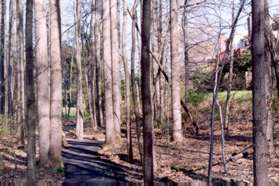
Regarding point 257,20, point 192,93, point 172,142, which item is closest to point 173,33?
point 172,142

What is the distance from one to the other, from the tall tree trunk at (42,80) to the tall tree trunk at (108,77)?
169 inches

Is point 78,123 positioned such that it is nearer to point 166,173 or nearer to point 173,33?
point 173,33

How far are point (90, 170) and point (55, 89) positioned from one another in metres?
3.03

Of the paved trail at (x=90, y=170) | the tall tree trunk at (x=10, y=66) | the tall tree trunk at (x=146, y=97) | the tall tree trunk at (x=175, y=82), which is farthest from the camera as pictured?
Result: the tall tree trunk at (x=10, y=66)

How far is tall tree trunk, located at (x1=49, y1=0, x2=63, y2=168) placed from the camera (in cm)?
1731

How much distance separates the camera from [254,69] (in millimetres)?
10766

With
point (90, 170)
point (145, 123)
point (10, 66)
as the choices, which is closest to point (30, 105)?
point (145, 123)

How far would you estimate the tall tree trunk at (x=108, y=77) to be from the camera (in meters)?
21.7

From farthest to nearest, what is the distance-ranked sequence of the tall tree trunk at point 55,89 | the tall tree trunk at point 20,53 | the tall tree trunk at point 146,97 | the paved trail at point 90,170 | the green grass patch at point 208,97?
the green grass patch at point 208,97, the tall tree trunk at point 20,53, the tall tree trunk at point 55,89, the paved trail at point 90,170, the tall tree trunk at point 146,97

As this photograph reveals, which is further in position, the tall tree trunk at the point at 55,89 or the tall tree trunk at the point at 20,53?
the tall tree trunk at the point at 20,53

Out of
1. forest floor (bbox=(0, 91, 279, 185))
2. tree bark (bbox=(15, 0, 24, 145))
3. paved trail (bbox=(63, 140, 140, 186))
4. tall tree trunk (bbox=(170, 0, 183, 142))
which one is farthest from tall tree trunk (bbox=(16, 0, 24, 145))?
tall tree trunk (bbox=(170, 0, 183, 142))

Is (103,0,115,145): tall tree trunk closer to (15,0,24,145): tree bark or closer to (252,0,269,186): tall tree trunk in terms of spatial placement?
(15,0,24,145): tree bark

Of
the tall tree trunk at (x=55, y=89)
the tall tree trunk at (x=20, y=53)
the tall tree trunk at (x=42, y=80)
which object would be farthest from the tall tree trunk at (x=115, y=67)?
the tall tree trunk at (x=42, y=80)

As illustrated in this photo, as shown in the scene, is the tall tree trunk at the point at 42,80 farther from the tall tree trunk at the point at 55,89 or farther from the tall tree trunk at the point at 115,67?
the tall tree trunk at the point at 115,67
